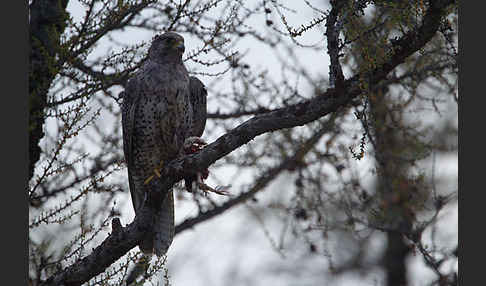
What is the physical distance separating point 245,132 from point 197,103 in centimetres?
189

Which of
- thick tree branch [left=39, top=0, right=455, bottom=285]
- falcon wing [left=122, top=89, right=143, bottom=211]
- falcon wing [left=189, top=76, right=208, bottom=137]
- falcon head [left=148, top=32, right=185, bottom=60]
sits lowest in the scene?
thick tree branch [left=39, top=0, right=455, bottom=285]

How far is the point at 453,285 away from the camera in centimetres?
559

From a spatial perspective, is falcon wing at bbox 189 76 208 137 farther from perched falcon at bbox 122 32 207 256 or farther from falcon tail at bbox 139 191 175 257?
falcon tail at bbox 139 191 175 257

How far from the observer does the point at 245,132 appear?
4074mm

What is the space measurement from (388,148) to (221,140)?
3715 millimetres

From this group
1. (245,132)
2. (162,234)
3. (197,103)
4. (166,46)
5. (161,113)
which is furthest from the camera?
(197,103)

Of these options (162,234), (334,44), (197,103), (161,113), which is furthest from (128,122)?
(334,44)

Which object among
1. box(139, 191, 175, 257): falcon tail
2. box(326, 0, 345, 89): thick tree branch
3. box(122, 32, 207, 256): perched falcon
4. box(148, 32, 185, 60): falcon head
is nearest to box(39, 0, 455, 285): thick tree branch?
box(326, 0, 345, 89): thick tree branch

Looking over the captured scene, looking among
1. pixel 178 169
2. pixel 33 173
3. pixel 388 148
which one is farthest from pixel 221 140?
pixel 388 148

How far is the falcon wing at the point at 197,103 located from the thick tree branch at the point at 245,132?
1.36m

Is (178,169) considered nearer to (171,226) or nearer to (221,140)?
(221,140)

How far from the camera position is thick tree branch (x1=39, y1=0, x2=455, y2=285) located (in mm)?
3906

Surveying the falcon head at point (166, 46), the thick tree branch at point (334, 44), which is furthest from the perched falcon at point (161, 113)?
the thick tree branch at point (334, 44)

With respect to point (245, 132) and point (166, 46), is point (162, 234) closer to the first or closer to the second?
point (166, 46)
